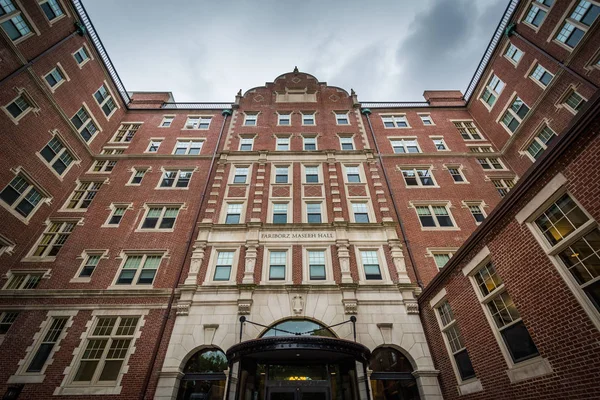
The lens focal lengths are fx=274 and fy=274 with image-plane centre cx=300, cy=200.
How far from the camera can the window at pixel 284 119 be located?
27331mm

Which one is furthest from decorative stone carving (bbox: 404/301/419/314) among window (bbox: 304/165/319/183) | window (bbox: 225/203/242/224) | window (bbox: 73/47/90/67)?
window (bbox: 73/47/90/67)

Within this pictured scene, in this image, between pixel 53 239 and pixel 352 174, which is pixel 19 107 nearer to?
pixel 53 239

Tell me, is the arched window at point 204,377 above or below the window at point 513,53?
below

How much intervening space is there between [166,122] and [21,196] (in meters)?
13.8

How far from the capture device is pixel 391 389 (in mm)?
12977

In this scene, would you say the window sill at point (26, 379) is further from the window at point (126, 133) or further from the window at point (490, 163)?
the window at point (490, 163)

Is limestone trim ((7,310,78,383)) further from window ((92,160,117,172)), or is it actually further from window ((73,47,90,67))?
window ((73,47,90,67))

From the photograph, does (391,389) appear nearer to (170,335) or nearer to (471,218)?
(170,335)

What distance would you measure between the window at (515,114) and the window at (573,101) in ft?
10.5

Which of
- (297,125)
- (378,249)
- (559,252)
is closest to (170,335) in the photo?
(378,249)

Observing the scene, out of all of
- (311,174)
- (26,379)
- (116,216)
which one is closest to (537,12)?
(311,174)

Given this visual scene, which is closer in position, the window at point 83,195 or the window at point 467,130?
the window at point 83,195

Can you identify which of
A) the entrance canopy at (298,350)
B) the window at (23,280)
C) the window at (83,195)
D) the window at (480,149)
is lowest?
the entrance canopy at (298,350)

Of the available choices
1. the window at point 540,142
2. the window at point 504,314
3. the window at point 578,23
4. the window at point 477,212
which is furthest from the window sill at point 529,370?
the window at point 578,23
